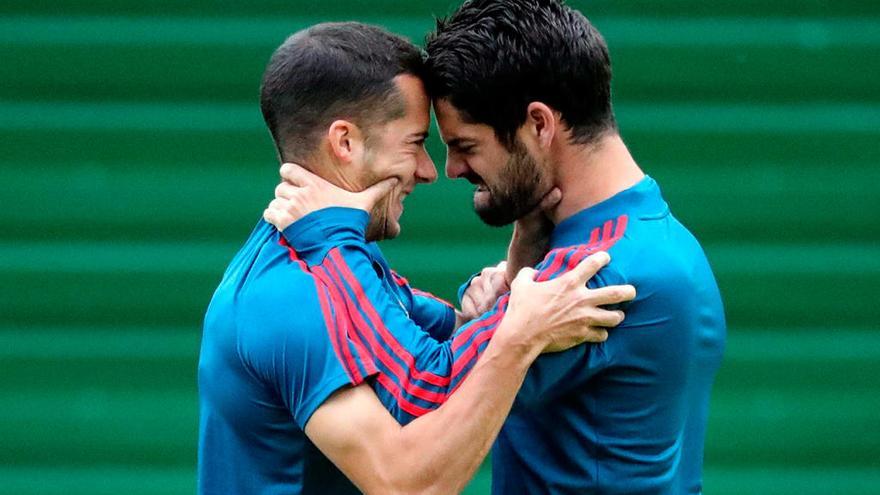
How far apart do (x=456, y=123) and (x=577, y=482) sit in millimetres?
667

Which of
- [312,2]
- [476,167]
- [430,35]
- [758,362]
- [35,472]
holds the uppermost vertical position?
[312,2]

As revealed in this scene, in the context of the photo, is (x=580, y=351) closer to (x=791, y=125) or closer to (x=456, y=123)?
(x=456, y=123)

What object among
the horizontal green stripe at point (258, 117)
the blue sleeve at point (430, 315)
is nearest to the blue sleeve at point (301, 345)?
the blue sleeve at point (430, 315)

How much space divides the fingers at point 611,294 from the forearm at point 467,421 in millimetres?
129

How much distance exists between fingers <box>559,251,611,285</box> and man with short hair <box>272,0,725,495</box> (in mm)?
31

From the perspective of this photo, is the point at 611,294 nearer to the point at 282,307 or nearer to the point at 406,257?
the point at 282,307

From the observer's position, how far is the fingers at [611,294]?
2.31 metres

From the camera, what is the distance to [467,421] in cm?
228

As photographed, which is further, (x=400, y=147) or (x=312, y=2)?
(x=312, y=2)

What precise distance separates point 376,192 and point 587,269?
437 mm

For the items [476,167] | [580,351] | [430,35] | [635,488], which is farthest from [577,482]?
[430,35]

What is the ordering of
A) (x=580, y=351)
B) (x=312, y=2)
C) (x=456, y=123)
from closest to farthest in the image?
(x=580, y=351) < (x=456, y=123) < (x=312, y=2)

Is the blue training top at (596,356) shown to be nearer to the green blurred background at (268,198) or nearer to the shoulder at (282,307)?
the shoulder at (282,307)

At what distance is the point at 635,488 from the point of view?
247cm
